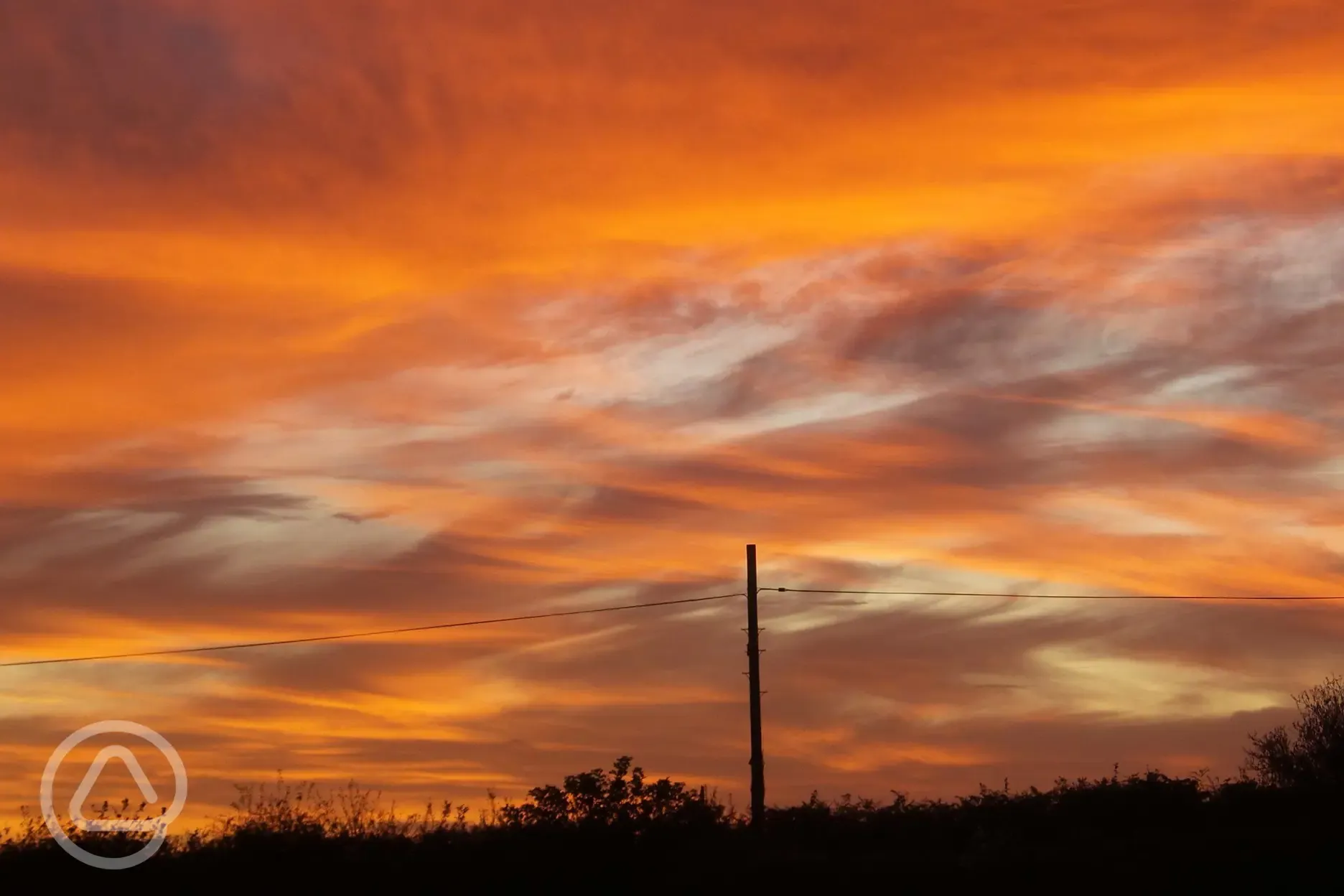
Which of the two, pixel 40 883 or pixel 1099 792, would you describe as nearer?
pixel 40 883

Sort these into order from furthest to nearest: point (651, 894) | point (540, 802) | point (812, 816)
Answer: point (812, 816)
point (540, 802)
point (651, 894)

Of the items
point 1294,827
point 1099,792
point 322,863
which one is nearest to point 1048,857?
point 1294,827

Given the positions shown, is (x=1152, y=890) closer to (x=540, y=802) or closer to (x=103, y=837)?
(x=540, y=802)

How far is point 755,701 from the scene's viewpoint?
3656cm

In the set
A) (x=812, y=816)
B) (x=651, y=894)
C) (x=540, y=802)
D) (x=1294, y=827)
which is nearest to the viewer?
(x=651, y=894)

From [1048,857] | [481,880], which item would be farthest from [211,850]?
[1048,857]

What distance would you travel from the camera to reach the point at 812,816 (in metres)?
40.7

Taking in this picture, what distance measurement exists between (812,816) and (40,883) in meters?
21.2

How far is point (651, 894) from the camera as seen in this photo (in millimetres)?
27844

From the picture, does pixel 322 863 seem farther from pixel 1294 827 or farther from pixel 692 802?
pixel 1294 827

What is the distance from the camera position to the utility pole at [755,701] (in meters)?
35.5

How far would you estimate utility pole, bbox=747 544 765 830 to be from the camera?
1396 inches

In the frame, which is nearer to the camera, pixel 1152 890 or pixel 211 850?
pixel 1152 890

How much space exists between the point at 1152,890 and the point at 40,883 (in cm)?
2185
